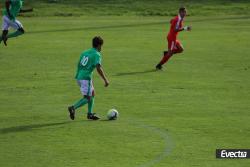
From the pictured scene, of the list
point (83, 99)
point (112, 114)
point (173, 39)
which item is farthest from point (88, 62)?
point (173, 39)

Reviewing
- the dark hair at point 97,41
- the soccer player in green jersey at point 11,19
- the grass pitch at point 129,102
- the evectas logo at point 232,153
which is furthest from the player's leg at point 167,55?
the evectas logo at point 232,153

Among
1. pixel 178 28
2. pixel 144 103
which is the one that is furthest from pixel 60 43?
pixel 144 103

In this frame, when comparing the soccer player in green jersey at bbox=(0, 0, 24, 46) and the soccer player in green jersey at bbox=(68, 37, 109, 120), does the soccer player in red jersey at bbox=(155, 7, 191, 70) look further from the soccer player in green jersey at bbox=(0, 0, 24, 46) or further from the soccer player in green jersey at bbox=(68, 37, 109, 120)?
the soccer player in green jersey at bbox=(68, 37, 109, 120)

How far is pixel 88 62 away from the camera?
70.0ft

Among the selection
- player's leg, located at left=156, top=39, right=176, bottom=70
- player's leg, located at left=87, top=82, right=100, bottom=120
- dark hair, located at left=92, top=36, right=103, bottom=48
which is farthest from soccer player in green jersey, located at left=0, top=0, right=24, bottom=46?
dark hair, located at left=92, top=36, right=103, bottom=48

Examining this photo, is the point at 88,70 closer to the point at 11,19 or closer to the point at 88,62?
the point at 88,62

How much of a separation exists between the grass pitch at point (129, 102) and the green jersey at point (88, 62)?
1.37m

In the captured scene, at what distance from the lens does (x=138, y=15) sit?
2359 inches

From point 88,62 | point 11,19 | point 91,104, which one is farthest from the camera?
point 11,19

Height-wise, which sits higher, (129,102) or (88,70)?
(88,70)

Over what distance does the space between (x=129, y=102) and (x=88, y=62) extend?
4047mm

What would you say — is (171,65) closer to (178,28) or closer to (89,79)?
(178,28)

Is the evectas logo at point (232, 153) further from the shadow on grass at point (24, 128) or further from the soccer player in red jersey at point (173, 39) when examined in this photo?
the soccer player in red jersey at point (173, 39)

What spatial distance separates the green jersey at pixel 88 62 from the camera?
2123 centimetres
